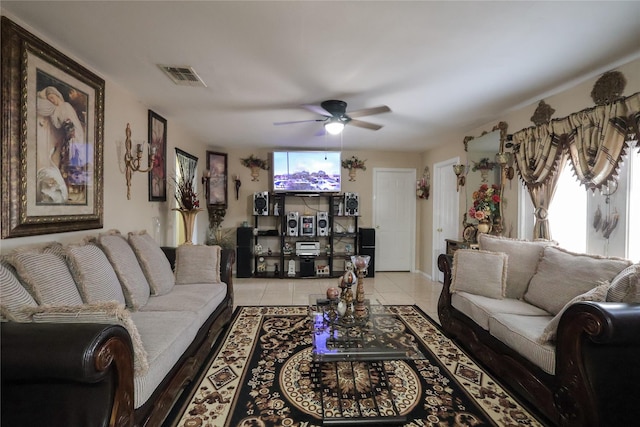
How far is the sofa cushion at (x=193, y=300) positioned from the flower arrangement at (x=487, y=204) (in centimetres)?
300

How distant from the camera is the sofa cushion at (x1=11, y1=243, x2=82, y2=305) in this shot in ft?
4.82

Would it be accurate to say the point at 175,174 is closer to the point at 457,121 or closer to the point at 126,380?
the point at 126,380

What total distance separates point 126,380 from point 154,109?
295 cm

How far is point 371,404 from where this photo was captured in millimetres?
1828

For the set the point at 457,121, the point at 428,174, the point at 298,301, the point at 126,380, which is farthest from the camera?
the point at 428,174

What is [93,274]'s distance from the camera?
5.92ft

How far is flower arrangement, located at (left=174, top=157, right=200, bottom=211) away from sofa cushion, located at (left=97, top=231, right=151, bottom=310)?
1244mm

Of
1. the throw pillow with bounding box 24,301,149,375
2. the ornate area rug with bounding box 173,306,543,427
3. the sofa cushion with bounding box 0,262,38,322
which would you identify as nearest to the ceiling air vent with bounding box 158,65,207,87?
the sofa cushion with bounding box 0,262,38,322

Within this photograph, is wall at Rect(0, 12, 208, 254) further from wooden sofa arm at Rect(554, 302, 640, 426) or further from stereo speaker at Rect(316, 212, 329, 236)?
wooden sofa arm at Rect(554, 302, 640, 426)

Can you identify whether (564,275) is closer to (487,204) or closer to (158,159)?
(487,204)

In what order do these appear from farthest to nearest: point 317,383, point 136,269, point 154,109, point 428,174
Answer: point 428,174
point 154,109
point 136,269
point 317,383

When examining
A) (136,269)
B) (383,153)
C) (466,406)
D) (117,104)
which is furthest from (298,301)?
(383,153)

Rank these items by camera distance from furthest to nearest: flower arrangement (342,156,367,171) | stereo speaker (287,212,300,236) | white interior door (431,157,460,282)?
flower arrangement (342,156,367,171)
stereo speaker (287,212,300,236)
white interior door (431,157,460,282)

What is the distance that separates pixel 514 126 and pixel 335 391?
332cm
